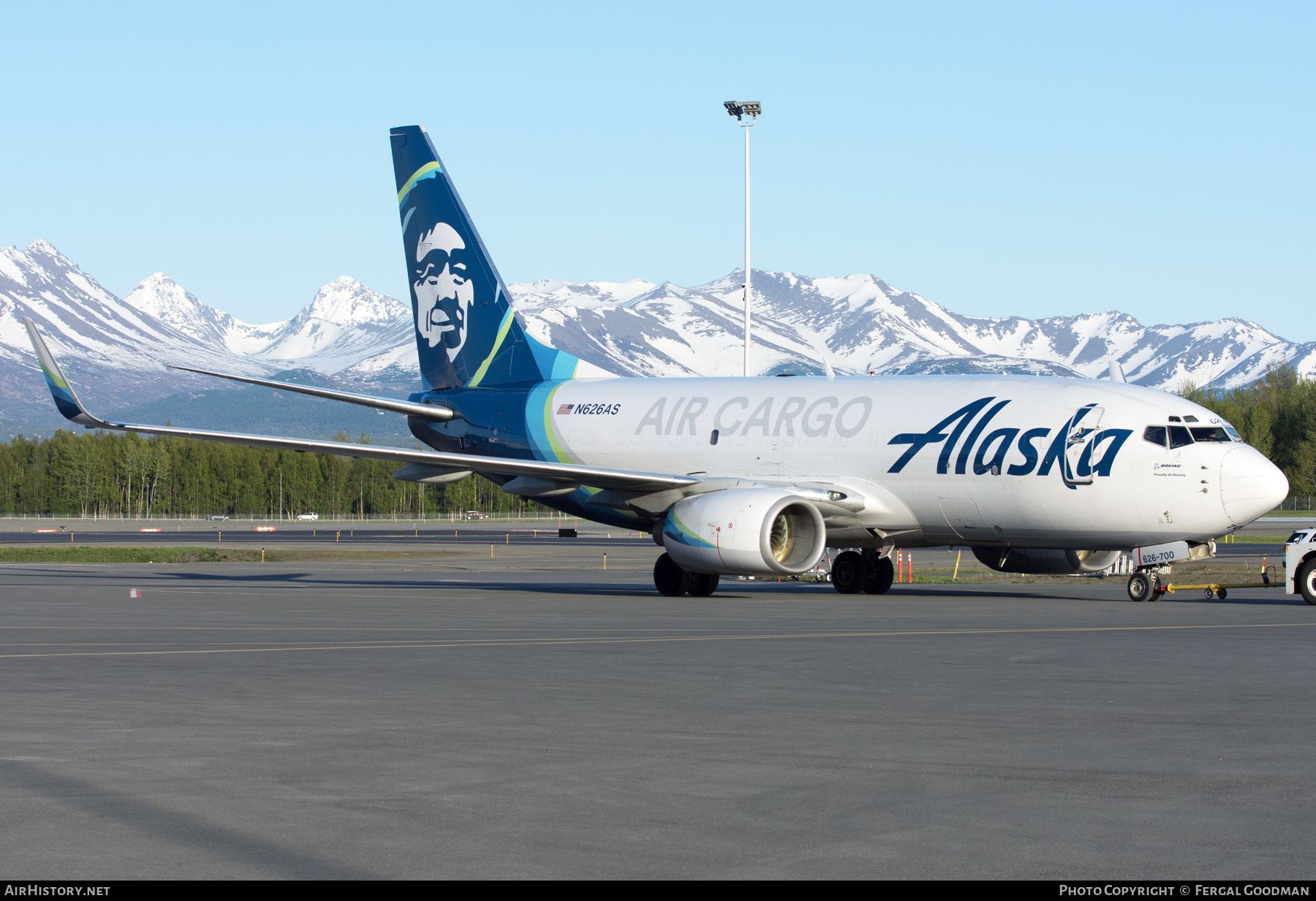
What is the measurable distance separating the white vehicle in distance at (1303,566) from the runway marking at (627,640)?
515 cm

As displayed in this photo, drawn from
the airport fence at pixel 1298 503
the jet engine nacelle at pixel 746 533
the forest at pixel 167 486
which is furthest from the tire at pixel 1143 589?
the forest at pixel 167 486

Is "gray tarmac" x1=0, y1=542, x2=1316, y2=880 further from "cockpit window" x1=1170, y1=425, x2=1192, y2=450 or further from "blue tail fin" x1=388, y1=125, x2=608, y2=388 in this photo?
"blue tail fin" x1=388, y1=125, x2=608, y2=388

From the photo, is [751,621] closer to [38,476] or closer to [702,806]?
[702,806]

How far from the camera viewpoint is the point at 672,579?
2927cm

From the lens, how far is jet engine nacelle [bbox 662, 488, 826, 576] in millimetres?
26188

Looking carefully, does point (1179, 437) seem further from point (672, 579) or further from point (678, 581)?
point (672, 579)

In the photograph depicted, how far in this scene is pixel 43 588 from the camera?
1201 inches

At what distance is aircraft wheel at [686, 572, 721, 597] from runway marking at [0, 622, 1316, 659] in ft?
32.9

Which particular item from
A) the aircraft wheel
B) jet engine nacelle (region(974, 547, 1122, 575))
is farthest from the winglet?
jet engine nacelle (region(974, 547, 1122, 575))

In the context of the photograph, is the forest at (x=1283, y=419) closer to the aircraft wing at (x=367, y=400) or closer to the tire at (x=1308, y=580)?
the aircraft wing at (x=367, y=400)

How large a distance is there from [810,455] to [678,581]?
3624mm

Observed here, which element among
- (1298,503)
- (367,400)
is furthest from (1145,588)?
(1298,503)

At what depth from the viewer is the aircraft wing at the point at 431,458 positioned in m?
27.4

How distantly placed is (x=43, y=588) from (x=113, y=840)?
84.1 ft
